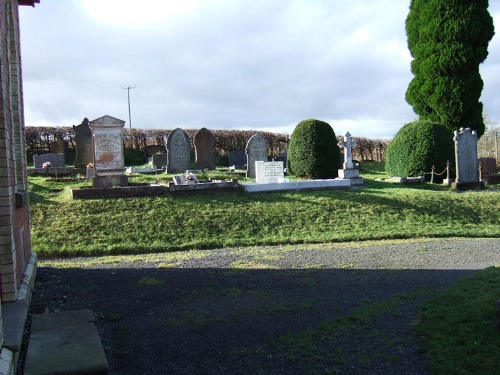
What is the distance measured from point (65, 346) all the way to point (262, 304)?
2542 millimetres

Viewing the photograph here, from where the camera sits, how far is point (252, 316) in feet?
18.4

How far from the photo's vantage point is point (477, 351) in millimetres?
4125

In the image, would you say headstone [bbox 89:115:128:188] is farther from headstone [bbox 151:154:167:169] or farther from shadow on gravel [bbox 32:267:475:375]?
headstone [bbox 151:154:167:169]

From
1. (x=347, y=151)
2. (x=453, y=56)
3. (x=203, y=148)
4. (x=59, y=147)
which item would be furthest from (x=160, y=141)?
(x=453, y=56)

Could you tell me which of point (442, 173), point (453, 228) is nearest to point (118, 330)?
point (453, 228)

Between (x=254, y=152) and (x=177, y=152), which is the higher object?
(x=177, y=152)

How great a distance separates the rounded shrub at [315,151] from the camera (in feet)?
68.5

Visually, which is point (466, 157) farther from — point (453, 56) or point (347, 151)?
point (453, 56)

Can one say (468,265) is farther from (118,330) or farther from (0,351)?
(0,351)

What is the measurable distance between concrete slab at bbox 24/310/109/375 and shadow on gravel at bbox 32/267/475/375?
20 cm

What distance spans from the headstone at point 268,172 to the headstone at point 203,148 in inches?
226

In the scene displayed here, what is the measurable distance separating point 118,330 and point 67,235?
6.91 meters

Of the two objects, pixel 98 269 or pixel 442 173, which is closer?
pixel 98 269

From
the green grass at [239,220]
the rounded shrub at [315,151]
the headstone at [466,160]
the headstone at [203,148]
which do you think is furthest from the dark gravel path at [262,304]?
the headstone at [203,148]
